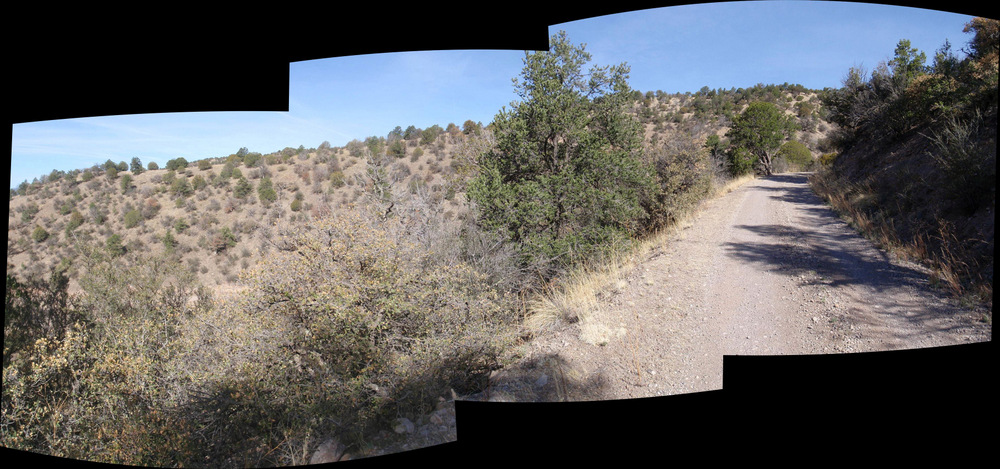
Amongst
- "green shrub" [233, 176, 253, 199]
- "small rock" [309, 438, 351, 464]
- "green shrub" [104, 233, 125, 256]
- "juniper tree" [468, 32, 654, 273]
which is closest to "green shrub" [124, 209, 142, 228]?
"green shrub" [104, 233, 125, 256]

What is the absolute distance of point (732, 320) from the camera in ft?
11.7

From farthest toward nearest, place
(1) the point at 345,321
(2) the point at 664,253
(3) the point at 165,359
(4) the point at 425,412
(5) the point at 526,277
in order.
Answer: (5) the point at 526,277
(2) the point at 664,253
(3) the point at 165,359
(1) the point at 345,321
(4) the point at 425,412

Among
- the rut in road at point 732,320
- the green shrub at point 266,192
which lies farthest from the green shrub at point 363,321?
the green shrub at point 266,192

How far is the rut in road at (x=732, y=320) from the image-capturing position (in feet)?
9.52

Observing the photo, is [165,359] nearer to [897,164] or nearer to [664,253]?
[664,253]

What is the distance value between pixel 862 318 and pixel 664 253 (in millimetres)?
4414

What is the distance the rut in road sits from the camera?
290 cm

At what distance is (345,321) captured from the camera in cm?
428

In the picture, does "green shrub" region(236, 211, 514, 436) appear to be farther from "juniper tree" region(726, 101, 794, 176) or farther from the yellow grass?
"juniper tree" region(726, 101, 794, 176)

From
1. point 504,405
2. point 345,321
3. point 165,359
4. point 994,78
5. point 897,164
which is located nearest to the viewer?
point 504,405

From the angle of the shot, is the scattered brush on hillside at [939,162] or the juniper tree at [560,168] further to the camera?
the juniper tree at [560,168]

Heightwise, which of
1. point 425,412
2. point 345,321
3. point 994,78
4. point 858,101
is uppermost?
point 858,101

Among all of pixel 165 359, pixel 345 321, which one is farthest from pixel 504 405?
→ pixel 165 359

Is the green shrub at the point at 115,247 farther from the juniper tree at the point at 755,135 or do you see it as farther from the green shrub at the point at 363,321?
the juniper tree at the point at 755,135
